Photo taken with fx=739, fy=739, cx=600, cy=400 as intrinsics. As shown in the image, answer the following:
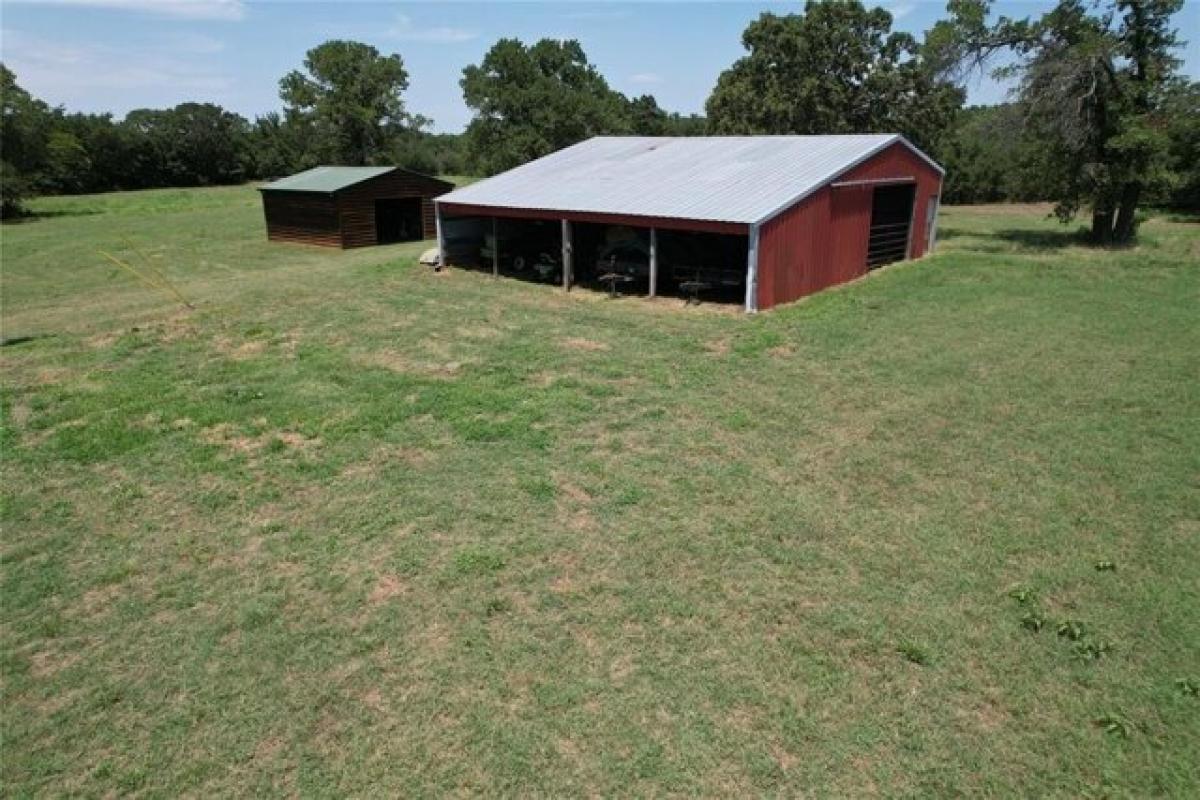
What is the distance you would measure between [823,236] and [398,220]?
18.3 meters

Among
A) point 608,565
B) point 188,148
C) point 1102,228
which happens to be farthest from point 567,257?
point 188,148

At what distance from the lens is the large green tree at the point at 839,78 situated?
35656mm

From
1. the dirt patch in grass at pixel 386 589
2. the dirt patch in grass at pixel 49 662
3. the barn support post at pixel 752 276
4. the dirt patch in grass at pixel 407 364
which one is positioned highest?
the barn support post at pixel 752 276

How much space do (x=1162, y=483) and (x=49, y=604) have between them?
33.6ft

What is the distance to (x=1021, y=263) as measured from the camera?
19.6 metres

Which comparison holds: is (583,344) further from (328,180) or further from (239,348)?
(328,180)

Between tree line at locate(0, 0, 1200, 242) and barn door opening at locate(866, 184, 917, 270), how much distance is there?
5701 mm

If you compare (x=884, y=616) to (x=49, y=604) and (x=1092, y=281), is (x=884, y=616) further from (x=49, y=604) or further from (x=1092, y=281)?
(x=1092, y=281)

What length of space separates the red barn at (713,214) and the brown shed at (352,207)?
6.83 metres

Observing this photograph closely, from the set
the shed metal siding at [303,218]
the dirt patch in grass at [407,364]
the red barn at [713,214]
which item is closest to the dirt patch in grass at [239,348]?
the dirt patch in grass at [407,364]

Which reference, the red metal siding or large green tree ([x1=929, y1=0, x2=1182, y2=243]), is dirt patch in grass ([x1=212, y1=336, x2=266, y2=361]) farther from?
large green tree ([x1=929, y1=0, x2=1182, y2=243])

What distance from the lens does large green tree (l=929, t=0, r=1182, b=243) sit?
812 inches

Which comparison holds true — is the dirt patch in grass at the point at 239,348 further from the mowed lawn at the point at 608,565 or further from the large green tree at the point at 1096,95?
the large green tree at the point at 1096,95

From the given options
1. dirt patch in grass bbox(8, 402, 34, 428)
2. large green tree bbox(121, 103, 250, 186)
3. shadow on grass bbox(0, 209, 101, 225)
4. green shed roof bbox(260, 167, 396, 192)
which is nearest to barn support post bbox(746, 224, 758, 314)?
dirt patch in grass bbox(8, 402, 34, 428)
